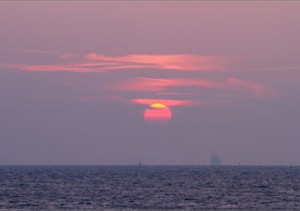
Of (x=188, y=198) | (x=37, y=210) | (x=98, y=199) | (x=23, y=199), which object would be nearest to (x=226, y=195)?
(x=188, y=198)

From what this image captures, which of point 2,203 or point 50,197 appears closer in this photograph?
point 2,203

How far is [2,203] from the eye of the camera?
296ft

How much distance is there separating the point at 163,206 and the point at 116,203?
23.0 ft

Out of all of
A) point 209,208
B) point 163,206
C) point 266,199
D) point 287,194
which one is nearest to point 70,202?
point 163,206

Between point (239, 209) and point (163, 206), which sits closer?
point (239, 209)

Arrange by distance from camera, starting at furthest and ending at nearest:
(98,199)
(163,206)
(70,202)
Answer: (98,199) < (70,202) < (163,206)

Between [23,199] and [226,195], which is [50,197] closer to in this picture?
[23,199]

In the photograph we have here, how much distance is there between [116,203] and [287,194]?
30.0m

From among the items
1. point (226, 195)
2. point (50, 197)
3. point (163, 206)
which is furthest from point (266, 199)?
point (50, 197)

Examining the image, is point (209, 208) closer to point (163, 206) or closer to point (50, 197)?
point (163, 206)

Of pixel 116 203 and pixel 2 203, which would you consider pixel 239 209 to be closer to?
pixel 116 203

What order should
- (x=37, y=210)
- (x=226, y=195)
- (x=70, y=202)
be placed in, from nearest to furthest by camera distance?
1. (x=37, y=210)
2. (x=70, y=202)
3. (x=226, y=195)

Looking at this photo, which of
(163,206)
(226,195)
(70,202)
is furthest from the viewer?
(226,195)

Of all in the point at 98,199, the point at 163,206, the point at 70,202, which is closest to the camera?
the point at 163,206
